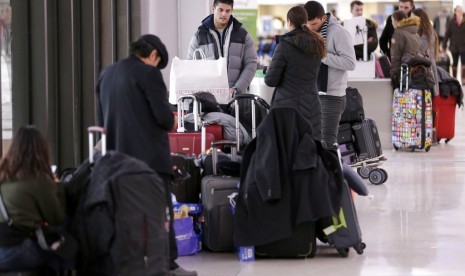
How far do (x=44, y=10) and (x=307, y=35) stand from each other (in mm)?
1985

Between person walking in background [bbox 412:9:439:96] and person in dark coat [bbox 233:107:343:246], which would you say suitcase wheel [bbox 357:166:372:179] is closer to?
person walking in background [bbox 412:9:439:96]

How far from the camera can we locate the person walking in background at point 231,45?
966cm

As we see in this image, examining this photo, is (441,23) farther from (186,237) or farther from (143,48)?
(143,48)

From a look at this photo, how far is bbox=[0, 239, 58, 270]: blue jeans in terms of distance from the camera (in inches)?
217

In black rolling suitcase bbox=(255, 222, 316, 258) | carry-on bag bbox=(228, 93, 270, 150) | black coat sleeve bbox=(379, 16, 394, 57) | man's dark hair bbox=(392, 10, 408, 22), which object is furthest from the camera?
black coat sleeve bbox=(379, 16, 394, 57)

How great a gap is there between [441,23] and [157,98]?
24.9 metres

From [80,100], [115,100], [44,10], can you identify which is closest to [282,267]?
[115,100]

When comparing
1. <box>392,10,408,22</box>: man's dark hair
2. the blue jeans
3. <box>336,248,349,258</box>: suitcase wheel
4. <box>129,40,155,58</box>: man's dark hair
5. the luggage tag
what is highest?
<box>392,10,408,22</box>: man's dark hair

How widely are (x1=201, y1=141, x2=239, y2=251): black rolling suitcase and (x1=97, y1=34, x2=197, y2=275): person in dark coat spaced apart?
1.10 m

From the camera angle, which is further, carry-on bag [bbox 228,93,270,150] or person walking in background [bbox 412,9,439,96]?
person walking in background [bbox 412,9,439,96]

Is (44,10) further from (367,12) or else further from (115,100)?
(367,12)

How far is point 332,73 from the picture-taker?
9.36 metres

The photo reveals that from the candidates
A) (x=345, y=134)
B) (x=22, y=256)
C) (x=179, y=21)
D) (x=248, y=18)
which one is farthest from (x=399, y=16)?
(x=22, y=256)

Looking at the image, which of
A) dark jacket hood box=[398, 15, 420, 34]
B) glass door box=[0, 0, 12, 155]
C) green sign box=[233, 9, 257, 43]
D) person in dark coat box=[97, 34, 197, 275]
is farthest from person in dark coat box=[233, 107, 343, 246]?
green sign box=[233, 9, 257, 43]
